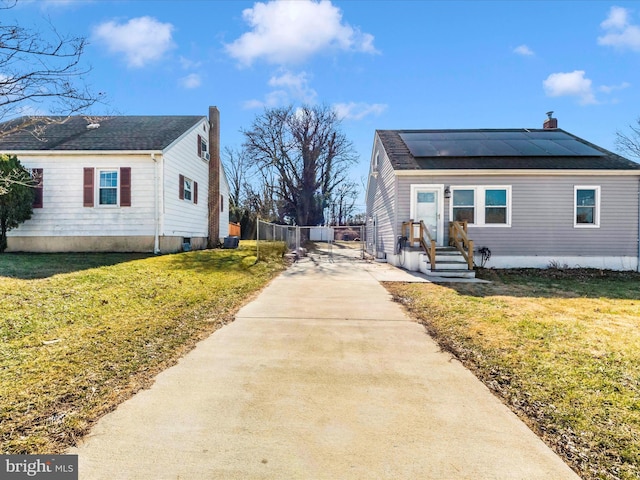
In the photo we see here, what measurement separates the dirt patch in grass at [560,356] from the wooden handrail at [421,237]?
241 cm

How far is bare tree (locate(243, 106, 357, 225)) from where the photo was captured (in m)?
29.2

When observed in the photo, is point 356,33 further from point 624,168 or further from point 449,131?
point 624,168

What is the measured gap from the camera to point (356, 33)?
1241 cm

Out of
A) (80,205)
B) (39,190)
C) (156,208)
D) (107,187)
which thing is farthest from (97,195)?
(156,208)

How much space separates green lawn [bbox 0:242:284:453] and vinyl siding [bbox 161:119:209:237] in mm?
4303

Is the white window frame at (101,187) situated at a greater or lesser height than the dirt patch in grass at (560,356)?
greater

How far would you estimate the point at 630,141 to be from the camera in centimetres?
2347

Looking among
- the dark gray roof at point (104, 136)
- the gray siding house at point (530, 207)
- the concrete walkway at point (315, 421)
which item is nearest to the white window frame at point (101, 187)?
the dark gray roof at point (104, 136)

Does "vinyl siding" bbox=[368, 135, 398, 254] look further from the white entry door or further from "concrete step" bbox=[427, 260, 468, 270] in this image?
"concrete step" bbox=[427, 260, 468, 270]

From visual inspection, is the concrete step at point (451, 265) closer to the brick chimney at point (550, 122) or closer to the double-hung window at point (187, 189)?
the double-hung window at point (187, 189)

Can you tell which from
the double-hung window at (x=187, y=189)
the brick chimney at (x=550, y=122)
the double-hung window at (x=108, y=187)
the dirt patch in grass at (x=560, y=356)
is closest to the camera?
the dirt patch in grass at (x=560, y=356)

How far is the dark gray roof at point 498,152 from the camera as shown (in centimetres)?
1161

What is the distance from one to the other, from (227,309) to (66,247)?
982 cm

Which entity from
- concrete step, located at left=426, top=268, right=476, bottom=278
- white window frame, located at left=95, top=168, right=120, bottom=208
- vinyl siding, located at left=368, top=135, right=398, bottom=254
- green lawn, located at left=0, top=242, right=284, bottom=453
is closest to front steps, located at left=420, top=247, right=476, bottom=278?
concrete step, located at left=426, top=268, right=476, bottom=278
